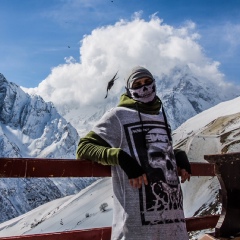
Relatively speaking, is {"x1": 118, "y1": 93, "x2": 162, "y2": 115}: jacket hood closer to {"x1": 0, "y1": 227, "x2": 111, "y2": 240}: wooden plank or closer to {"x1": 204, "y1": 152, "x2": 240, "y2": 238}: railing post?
{"x1": 204, "y1": 152, "x2": 240, "y2": 238}: railing post

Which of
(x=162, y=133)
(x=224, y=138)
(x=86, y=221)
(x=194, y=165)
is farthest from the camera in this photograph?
(x=86, y=221)

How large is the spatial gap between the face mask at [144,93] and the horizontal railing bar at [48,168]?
28.5 inches

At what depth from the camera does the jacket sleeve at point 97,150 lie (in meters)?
3.41

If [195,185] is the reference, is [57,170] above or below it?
below

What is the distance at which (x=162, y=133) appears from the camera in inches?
145

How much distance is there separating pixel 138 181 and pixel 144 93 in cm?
86

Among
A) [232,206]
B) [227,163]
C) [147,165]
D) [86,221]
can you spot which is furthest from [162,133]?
[86,221]

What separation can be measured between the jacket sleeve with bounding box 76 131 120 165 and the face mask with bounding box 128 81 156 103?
0.52m

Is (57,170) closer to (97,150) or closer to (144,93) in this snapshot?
(97,150)

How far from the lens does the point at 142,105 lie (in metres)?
3.80

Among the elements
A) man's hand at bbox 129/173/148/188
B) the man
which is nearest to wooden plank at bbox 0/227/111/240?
the man

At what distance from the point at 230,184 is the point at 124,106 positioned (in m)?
1.18

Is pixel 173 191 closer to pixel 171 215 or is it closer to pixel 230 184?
pixel 171 215

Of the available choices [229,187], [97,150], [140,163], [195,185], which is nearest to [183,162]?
[229,187]
